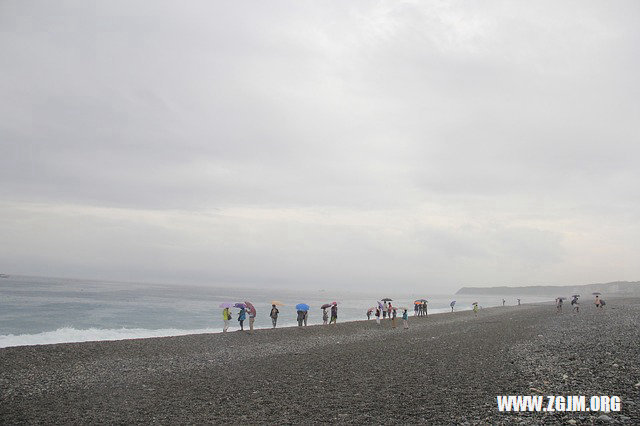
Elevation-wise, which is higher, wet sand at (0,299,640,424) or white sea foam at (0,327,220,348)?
wet sand at (0,299,640,424)

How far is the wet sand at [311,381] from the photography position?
8797 mm

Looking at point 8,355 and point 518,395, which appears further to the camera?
point 8,355

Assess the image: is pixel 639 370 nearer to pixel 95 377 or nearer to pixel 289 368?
pixel 289 368

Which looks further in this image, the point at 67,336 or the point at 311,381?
the point at 67,336

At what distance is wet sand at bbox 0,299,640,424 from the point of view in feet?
28.9

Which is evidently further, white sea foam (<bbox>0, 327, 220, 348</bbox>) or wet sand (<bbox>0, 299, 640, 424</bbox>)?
white sea foam (<bbox>0, 327, 220, 348</bbox>)

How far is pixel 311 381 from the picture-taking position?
40.3 feet

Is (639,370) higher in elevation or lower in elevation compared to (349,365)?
higher

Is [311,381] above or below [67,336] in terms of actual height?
above

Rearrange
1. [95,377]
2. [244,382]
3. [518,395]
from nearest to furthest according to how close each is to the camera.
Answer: [518,395], [244,382], [95,377]

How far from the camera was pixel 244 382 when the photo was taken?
12406 mm

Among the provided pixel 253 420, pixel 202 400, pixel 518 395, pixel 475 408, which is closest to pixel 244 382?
pixel 202 400

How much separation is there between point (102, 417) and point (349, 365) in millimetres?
8548

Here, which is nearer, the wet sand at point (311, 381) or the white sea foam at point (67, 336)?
the wet sand at point (311, 381)
